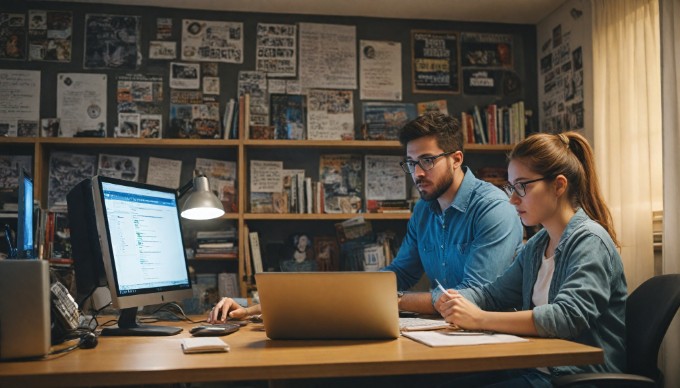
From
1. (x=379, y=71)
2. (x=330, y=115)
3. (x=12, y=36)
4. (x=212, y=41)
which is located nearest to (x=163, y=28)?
(x=212, y=41)

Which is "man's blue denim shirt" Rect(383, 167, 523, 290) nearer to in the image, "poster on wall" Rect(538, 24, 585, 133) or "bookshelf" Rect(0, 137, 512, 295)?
"bookshelf" Rect(0, 137, 512, 295)

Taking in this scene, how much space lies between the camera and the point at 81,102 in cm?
399

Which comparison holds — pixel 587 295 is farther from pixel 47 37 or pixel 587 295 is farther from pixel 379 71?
pixel 47 37

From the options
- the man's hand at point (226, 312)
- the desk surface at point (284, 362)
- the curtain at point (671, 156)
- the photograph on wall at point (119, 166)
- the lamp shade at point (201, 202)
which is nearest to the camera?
the desk surface at point (284, 362)

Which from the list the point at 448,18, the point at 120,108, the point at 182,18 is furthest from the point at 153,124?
the point at 448,18

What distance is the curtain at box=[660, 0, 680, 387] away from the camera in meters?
2.76

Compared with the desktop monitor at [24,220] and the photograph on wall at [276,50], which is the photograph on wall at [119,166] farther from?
the desktop monitor at [24,220]

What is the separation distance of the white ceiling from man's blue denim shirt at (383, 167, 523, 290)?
6.21 ft

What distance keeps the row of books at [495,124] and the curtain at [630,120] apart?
72 cm

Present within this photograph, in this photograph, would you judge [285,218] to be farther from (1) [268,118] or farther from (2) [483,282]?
(2) [483,282]

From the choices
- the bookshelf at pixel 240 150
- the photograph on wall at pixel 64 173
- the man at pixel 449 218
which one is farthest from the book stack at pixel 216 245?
the man at pixel 449 218

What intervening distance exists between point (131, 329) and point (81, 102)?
266 cm

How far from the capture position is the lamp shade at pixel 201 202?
7.68 feet

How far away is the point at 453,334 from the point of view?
59.1 inches
